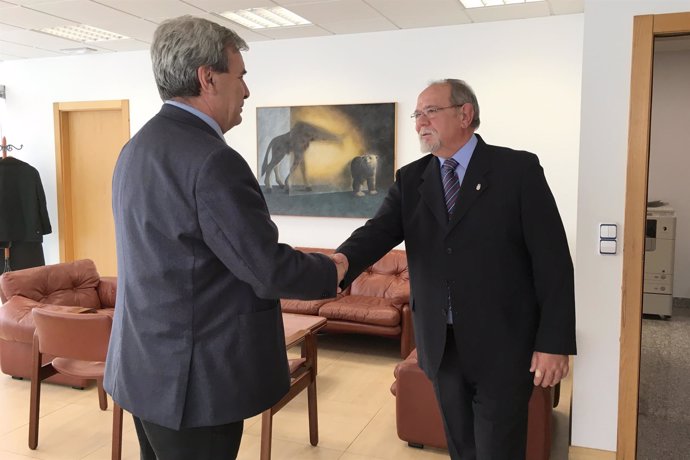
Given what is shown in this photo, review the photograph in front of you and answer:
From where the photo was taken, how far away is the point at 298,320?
365 cm

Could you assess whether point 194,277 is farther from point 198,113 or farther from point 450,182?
point 450,182

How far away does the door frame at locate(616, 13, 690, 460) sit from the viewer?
2812 millimetres

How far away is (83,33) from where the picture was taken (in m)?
5.91

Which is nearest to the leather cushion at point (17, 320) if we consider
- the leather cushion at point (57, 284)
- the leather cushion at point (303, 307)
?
the leather cushion at point (57, 284)

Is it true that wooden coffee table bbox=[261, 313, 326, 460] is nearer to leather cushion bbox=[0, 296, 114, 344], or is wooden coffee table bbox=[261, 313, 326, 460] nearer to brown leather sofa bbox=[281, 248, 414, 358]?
brown leather sofa bbox=[281, 248, 414, 358]

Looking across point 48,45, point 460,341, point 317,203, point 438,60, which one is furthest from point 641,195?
point 48,45

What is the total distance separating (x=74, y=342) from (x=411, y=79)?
3.76m

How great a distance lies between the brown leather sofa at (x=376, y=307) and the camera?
4871 mm

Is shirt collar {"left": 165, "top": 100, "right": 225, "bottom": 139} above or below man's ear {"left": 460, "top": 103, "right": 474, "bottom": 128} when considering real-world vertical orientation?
below

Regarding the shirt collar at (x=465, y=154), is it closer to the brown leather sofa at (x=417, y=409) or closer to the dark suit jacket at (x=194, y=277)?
the dark suit jacket at (x=194, y=277)

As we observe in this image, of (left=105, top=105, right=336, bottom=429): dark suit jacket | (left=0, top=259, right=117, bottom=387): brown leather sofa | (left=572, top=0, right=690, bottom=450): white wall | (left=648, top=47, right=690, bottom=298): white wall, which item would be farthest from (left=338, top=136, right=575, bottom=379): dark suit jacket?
(left=648, top=47, right=690, bottom=298): white wall

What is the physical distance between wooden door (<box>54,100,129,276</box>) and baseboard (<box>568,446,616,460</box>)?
5.61m

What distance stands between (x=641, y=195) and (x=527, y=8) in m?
2.49

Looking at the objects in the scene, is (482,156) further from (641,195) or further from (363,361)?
(363,361)
